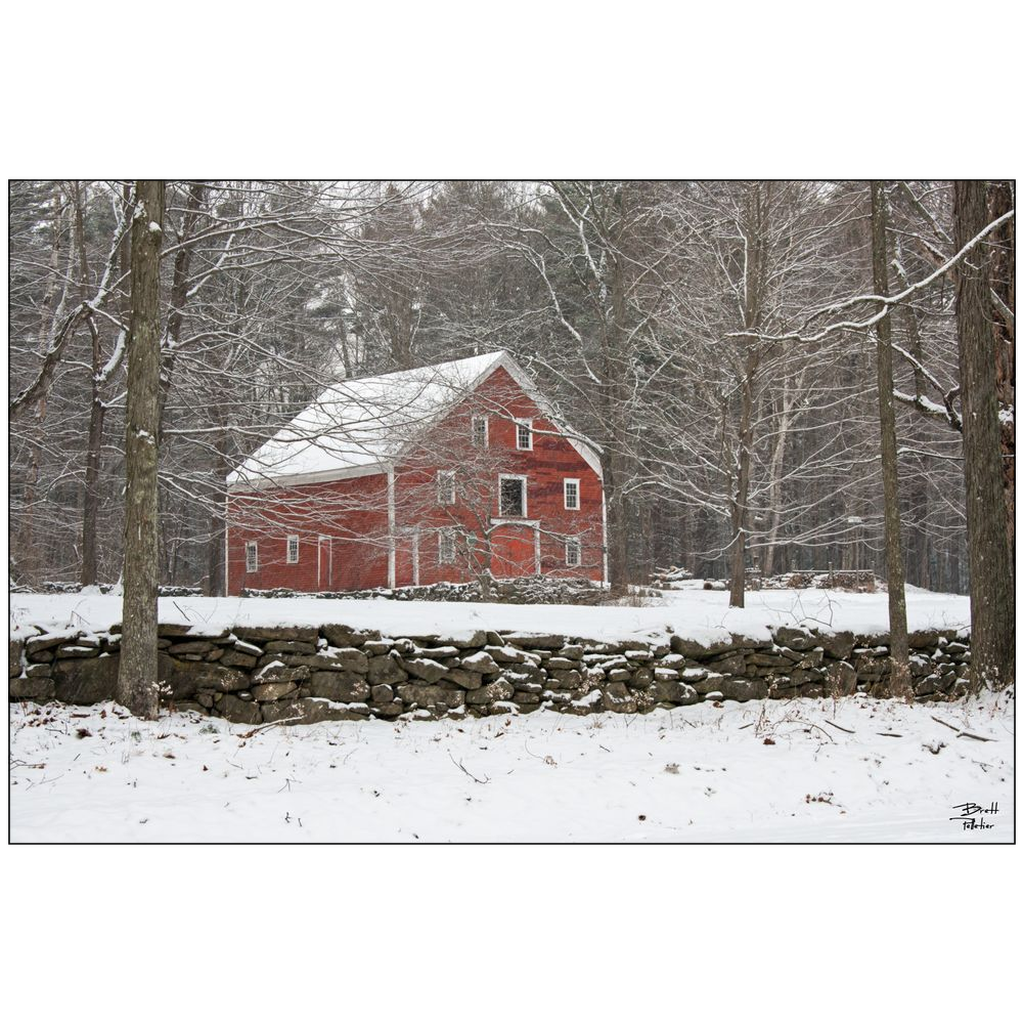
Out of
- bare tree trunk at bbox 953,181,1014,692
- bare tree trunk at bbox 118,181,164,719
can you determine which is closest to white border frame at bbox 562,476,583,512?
bare tree trunk at bbox 953,181,1014,692

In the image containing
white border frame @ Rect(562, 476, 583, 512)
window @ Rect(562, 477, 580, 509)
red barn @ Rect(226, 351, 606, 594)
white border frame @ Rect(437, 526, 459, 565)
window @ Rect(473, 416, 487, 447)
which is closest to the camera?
red barn @ Rect(226, 351, 606, 594)

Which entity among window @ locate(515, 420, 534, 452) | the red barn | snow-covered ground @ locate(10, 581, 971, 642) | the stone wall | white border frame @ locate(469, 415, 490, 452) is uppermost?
window @ locate(515, 420, 534, 452)

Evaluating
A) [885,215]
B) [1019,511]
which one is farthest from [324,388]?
[1019,511]

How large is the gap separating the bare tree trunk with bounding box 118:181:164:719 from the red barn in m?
1.71

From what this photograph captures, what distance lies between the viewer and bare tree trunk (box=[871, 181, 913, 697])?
901cm

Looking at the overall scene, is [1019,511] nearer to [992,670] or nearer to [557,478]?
[992,670]

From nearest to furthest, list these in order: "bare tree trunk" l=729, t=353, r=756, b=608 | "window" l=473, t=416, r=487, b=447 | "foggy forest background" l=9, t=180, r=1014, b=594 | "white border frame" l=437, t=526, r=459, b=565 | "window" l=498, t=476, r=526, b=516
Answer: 1. "foggy forest background" l=9, t=180, r=1014, b=594
2. "bare tree trunk" l=729, t=353, r=756, b=608
3. "window" l=473, t=416, r=487, b=447
4. "white border frame" l=437, t=526, r=459, b=565
5. "window" l=498, t=476, r=526, b=516

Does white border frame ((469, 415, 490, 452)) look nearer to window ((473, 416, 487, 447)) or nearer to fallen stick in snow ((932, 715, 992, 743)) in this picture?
window ((473, 416, 487, 447))

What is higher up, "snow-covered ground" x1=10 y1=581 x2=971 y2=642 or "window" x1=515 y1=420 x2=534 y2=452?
"window" x1=515 y1=420 x2=534 y2=452

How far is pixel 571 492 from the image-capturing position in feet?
72.2

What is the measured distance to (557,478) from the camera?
21422 millimetres
